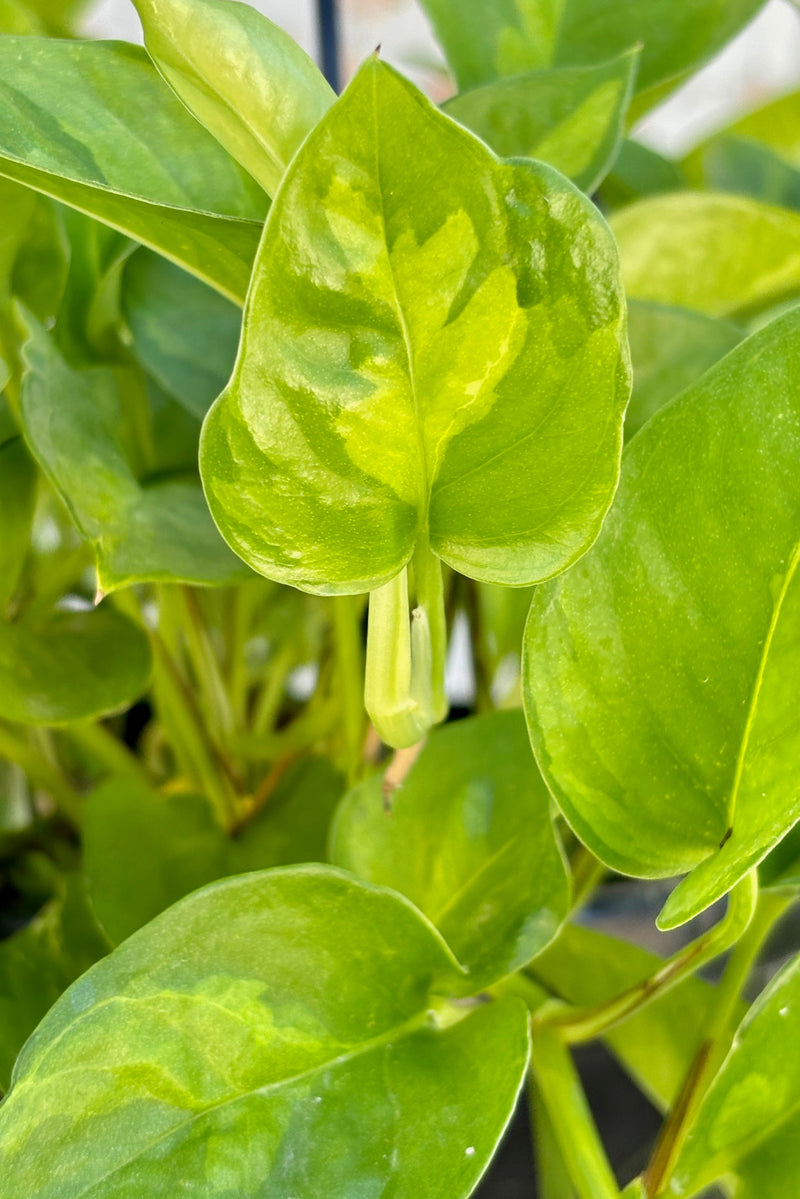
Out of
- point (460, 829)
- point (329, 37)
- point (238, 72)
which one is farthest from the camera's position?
point (329, 37)

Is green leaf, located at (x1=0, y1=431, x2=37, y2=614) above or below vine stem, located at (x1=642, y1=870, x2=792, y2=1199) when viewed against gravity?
above

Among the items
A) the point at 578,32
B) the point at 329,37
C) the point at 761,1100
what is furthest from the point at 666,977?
the point at 329,37

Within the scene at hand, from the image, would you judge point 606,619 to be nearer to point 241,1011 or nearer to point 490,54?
point 241,1011

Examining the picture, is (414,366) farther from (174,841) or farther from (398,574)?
(174,841)

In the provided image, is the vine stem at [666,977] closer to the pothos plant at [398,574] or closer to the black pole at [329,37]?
the pothos plant at [398,574]

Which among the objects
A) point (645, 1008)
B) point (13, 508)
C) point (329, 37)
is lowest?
point (645, 1008)

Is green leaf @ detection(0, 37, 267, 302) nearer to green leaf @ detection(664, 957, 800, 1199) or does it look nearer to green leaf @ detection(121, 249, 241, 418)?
green leaf @ detection(121, 249, 241, 418)

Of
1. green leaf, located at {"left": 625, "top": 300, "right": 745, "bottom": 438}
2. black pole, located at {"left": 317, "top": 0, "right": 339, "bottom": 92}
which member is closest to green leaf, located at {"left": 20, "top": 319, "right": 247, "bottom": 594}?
green leaf, located at {"left": 625, "top": 300, "right": 745, "bottom": 438}

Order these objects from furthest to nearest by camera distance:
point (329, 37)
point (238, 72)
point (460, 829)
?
point (329, 37)
point (460, 829)
point (238, 72)
